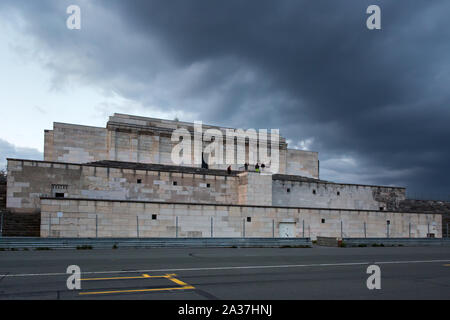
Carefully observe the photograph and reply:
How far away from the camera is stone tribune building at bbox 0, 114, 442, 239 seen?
95.1 feet

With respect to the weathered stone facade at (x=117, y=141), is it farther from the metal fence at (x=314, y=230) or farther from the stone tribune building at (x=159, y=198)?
the metal fence at (x=314, y=230)

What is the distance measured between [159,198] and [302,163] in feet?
98.5

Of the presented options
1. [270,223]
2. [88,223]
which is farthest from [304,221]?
[88,223]

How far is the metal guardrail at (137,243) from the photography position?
22031 mm

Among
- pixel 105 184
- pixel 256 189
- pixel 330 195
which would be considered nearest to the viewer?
pixel 105 184

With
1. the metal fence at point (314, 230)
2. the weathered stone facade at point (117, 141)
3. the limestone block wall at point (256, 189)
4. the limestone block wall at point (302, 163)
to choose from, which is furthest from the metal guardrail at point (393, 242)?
the limestone block wall at point (302, 163)

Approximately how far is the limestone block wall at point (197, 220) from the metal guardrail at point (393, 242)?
171 inches

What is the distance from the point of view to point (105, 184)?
35.8 m

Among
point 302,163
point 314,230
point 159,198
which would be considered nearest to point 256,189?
point 314,230

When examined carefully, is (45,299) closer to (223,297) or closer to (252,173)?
(223,297)

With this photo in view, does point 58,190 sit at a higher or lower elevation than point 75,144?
lower

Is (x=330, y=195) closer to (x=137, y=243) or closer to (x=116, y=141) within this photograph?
(x=116, y=141)

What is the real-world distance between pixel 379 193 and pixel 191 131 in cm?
2643

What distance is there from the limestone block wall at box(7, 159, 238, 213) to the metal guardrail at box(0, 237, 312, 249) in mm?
11252
